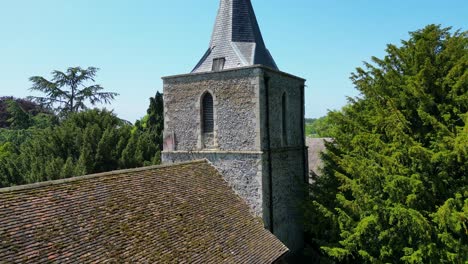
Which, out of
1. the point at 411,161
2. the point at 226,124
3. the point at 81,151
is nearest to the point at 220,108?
the point at 226,124

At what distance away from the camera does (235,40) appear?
40.5 feet

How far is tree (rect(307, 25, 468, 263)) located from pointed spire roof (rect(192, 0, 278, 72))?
12.8 ft

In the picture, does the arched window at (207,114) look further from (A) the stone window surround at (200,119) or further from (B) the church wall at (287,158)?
(B) the church wall at (287,158)

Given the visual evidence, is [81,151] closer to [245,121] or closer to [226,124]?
[226,124]

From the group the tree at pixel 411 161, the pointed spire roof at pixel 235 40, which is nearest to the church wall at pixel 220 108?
the pointed spire roof at pixel 235 40

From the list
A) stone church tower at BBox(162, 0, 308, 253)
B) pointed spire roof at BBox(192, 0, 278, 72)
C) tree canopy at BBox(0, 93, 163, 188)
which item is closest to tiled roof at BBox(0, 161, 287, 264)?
stone church tower at BBox(162, 0, 308, 253)

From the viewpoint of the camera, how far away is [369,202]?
9500 mm

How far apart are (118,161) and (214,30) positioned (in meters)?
10.7

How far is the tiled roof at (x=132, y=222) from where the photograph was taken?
19.5 feet

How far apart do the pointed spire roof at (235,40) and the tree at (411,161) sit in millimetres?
3896

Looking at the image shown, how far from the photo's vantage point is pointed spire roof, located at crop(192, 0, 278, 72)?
12008 millimetres

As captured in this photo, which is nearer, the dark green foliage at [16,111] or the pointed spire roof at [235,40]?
the pointed spire roof at [235,40]

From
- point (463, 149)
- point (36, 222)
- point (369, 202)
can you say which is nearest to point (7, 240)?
point (36, 222)

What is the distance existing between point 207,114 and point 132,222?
212 inches
